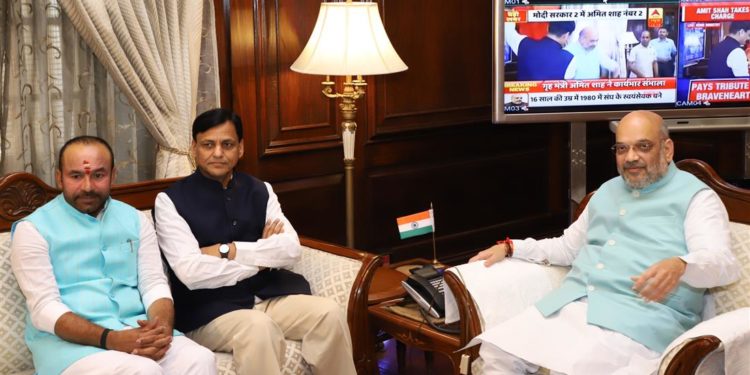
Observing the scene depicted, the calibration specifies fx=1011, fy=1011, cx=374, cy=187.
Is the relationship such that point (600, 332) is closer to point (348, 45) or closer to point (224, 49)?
point (348, 45)

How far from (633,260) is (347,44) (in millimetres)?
1446

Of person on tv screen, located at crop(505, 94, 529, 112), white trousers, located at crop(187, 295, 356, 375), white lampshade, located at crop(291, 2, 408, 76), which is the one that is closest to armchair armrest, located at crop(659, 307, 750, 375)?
white trousers, located at crop(187, 295, 356, 375)

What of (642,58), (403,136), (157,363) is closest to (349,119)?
(403,136)

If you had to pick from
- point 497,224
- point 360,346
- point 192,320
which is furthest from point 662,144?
point 497,224

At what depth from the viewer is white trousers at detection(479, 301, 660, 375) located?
2.84 metres

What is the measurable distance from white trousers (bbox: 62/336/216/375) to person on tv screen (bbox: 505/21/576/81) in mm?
2186

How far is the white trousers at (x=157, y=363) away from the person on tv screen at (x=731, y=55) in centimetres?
281

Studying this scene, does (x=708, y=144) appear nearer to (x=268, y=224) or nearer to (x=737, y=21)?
(x=737, y=21)

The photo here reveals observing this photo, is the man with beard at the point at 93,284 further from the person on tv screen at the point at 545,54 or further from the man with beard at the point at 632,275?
the person on tv screen at the point at 545,54

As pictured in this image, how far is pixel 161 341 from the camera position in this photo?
2.87 metres

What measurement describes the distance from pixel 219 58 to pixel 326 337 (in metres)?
1.48

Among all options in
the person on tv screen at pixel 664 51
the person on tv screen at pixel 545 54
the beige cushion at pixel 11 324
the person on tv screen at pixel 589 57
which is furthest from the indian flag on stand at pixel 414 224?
the person on tv screen at pixel 664 51

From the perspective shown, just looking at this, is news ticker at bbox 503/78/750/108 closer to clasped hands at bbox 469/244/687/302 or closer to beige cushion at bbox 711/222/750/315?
beige cushion at bbox 711/222/750/315

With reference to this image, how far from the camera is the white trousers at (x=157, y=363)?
9.00ft
